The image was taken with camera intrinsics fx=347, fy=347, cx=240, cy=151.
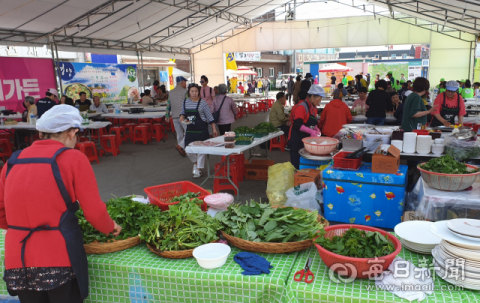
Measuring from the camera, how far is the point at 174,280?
187cm

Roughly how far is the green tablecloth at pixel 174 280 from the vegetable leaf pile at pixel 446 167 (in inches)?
72.1

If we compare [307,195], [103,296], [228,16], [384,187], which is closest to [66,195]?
[103,296]

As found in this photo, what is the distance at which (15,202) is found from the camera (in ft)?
5.49

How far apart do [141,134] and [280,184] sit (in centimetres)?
734

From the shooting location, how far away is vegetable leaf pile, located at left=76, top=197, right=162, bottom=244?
214cm

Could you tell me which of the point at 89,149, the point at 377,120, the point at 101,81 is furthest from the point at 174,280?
the point at 101,81

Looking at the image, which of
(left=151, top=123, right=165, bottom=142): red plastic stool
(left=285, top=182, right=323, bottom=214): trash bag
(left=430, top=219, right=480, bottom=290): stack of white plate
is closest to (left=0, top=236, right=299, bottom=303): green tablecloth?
(left=430, top=219, right=480, bottom=290): stack of white plate

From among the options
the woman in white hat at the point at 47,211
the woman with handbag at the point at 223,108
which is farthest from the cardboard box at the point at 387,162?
the woman with handbag at the point at 223,108

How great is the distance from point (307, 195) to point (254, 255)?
2.14 metres

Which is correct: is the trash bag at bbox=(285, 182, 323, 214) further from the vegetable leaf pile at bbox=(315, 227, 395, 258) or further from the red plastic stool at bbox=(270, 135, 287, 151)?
the red plastic stool at bbox=(270, 135, 287, 151)

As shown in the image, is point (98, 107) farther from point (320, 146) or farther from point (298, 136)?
point (320, 146)

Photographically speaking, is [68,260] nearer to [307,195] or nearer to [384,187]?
[307,195]

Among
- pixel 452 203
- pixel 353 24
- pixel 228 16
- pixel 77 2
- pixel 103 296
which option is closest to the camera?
pixel 103 296

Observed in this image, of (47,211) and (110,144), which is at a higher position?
(47,211)
